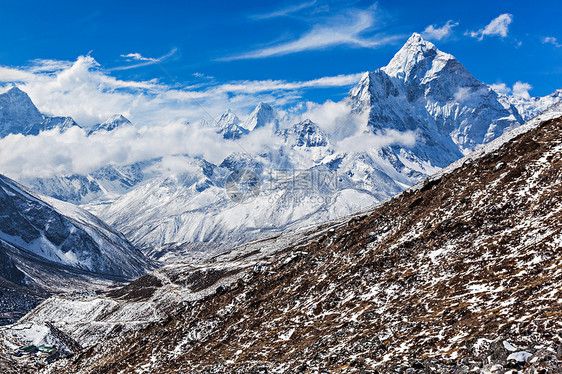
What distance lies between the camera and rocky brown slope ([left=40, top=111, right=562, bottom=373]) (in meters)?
23.2

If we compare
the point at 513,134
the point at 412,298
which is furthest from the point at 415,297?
the point at 513,134

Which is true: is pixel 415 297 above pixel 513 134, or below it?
below

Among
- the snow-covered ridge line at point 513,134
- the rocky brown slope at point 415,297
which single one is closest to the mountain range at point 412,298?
A: the rocky brown slope at point 415,297

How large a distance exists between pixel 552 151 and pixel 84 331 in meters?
122

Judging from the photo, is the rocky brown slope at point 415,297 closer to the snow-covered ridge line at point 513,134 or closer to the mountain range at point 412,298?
the mountain range at point 412,298

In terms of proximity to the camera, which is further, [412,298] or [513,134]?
[513,134]

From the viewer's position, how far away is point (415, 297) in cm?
3269

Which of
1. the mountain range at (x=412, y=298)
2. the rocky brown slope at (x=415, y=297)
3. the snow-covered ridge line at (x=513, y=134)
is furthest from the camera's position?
the snow-covered ridge line at (x=513, y=134)

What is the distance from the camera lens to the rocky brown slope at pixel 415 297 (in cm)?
2317

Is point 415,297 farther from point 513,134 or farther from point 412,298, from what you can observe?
point 513,134

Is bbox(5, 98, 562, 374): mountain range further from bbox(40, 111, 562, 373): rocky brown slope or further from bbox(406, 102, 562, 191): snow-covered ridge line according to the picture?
bbox(406, 102, 562, 191): snow-covered ridge line

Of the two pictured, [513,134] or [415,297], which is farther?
[513,134]

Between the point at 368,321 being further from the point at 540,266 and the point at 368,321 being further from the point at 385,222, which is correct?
the point at 385,222

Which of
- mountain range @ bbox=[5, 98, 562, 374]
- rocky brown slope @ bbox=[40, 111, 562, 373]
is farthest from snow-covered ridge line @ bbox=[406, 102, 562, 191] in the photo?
rocky brown slope @ bbox=[40, 111, 562, 373]
